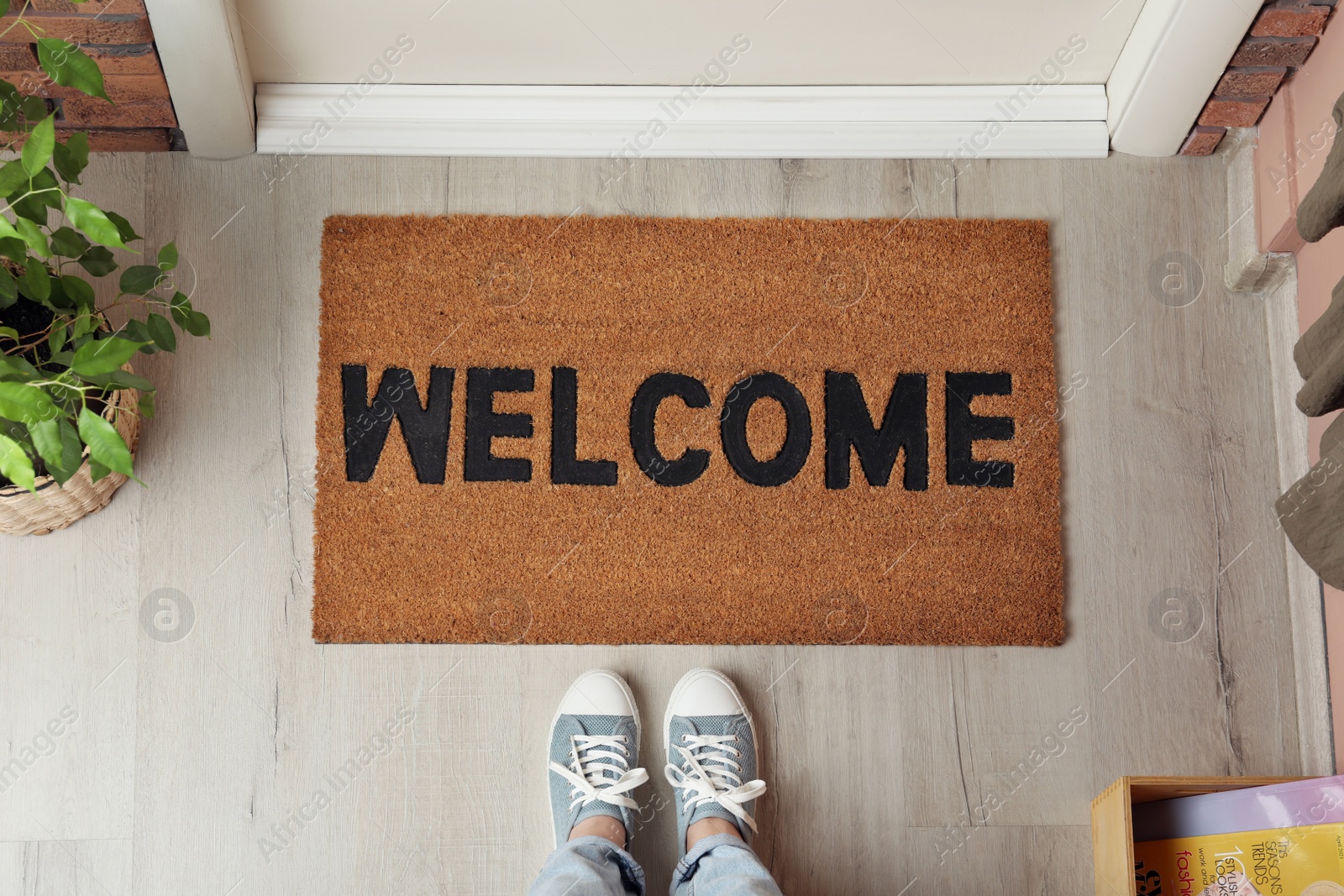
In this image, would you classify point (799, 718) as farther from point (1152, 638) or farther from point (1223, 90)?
point (1223, 90)

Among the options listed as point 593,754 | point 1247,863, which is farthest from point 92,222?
point 1247,863

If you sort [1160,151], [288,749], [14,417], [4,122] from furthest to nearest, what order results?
[1160,151] < [288,749] < [4,122] < [14,417]

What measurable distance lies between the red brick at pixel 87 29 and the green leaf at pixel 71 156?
1.04ft

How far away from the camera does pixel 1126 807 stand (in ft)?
4.19

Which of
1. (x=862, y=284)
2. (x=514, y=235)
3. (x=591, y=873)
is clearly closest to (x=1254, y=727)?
(x=862, y=284)

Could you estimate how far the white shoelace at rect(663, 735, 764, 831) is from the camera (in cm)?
140

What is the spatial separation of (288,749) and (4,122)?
943mm

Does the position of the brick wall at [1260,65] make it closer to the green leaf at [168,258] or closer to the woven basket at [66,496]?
the green leaf at [168,258]

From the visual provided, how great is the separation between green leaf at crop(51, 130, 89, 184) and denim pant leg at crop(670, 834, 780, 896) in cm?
119

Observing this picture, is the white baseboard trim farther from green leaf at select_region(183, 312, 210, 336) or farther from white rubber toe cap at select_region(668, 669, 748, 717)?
white rubber toe cap at select_region(668, 669, 748, 717)

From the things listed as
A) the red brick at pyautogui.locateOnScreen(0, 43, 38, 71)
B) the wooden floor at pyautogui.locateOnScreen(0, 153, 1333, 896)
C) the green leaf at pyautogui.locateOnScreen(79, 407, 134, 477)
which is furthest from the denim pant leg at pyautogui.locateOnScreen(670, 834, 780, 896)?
the red brick at pyautogui.locateOnScreen(0, 43, 38, 71)

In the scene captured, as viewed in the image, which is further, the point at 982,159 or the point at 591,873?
the point at 982,159

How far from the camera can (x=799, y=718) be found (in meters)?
1.47

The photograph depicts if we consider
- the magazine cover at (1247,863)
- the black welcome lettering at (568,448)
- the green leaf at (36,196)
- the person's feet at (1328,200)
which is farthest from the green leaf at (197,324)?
the magazine cover at (1247,863)
